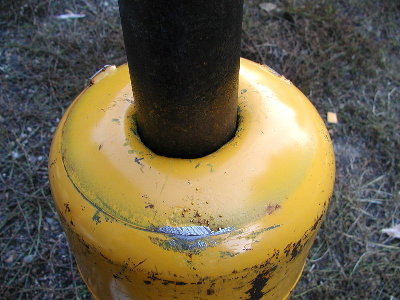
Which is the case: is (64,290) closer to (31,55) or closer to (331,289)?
(331,289)

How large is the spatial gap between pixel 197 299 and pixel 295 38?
210 centimetres

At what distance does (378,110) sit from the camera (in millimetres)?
2350

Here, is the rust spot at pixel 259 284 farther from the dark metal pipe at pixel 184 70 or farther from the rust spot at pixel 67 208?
the rust spot at pixel 67 208

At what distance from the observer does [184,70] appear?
73cm

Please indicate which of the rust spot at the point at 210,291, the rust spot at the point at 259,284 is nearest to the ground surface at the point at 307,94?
the rust spot at the point at 259,284

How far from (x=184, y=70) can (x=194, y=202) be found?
0.83 ft

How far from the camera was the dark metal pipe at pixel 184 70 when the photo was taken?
2.19 feet

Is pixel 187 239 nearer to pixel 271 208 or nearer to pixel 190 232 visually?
pixel 190 232

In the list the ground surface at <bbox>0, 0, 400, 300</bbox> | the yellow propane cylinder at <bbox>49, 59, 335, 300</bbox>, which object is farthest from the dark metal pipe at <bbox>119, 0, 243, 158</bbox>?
the ground surface at <bbox>0, 0, 400, 300</bbox>

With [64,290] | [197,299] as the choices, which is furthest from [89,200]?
[64,290]

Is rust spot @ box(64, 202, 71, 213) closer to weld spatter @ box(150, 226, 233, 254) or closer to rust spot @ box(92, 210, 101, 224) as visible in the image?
rust spot @ box(92, 210, 101, 224)

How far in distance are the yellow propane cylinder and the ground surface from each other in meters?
0.91

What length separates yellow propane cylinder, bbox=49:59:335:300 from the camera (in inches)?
31.6

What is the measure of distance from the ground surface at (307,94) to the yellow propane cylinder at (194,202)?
3.00 feet
